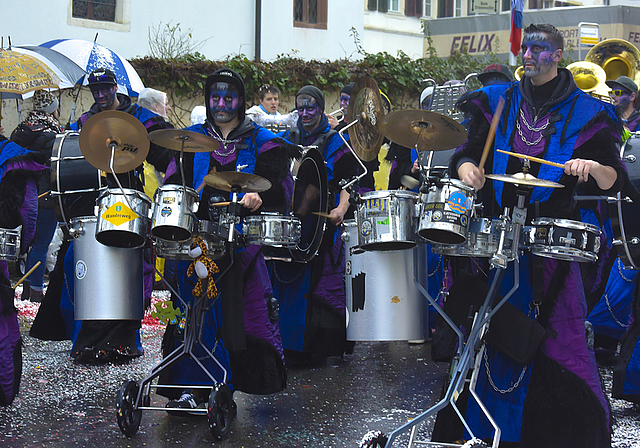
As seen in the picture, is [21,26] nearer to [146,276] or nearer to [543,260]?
[146,276]

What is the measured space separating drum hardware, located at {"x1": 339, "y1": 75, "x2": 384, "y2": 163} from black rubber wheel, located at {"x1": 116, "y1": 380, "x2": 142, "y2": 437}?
1.72m

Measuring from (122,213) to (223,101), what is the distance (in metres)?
0.99

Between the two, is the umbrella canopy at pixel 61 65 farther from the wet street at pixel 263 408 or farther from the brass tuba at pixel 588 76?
the brass tuba at pixel 588 76

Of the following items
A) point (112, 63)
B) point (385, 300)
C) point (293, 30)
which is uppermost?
point (293, 30)

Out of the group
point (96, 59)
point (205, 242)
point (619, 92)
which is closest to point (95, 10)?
point (96, 59)

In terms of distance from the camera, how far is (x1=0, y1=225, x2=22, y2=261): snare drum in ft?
16.3

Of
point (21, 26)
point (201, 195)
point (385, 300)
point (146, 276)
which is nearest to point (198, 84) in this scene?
point (21, 26)

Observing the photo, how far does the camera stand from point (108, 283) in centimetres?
479

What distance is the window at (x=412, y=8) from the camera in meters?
30.6

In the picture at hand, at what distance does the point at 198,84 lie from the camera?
12766 mm

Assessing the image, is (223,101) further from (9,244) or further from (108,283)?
(9,244)

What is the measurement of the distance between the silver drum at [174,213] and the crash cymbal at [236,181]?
13 cm

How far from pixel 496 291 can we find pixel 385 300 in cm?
51

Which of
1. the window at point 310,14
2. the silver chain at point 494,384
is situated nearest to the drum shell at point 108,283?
the silver chain at point 494,384
